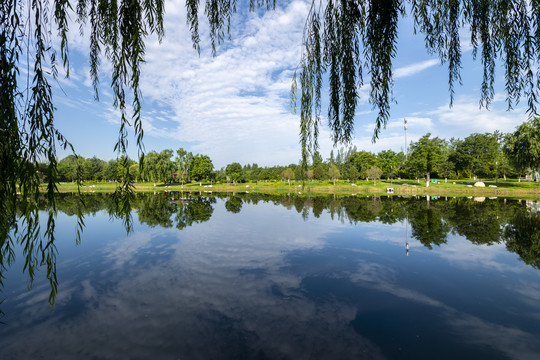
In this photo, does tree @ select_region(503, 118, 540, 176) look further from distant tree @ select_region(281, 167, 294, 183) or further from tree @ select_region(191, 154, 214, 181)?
tree @ select_region(191, 154, 214, 181)

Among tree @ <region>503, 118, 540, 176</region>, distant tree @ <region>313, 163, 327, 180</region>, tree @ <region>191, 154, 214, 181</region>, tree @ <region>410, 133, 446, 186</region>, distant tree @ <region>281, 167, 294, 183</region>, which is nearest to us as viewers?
tree @ <region>503, 118, 540, 176</region>

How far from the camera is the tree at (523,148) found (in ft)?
111

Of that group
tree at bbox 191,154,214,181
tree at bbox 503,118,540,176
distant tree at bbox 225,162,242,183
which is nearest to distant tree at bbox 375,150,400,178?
tree at bbox 503,118,540,176

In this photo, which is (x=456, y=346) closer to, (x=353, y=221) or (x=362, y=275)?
(x=362, y=275)

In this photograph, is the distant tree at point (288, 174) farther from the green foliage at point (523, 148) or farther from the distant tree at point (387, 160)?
the green foliage at point (523, 148)

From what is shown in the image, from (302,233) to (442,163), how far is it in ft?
203

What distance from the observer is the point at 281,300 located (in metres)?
6.49

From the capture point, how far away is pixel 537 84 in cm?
223

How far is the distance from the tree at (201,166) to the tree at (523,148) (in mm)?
68088

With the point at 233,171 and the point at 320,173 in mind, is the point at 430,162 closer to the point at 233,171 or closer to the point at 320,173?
the point at 320,173

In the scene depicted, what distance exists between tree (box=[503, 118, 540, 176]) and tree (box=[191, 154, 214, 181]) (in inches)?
2681

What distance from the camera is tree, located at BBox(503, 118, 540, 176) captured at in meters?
33.9

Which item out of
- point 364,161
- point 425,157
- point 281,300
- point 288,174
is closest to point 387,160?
point 364,161

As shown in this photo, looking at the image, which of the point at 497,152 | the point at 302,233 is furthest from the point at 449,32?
the point at 497,152
